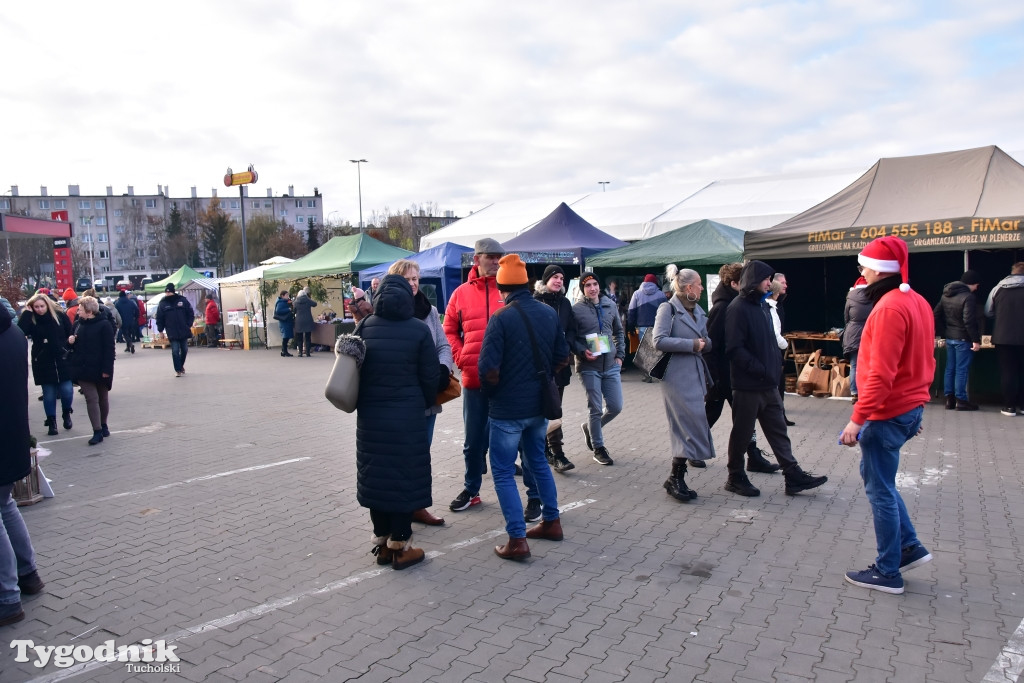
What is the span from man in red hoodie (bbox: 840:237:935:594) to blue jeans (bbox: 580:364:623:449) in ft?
10.5

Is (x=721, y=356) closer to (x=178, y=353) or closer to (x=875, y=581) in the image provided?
(x=875, y=581)

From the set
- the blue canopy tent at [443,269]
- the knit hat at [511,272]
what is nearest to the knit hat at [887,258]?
the knit hat at [511,272]

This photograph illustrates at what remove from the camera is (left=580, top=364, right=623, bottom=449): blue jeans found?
23.4 ft

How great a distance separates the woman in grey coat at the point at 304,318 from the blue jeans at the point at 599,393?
45.8 feet

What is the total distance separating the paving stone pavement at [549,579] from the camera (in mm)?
3463

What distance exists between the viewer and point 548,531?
502 cm

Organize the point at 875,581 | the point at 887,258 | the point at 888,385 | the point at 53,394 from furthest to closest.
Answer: the point at 53,394, the point at 875,581, the point at 887,258, the point at 888,385

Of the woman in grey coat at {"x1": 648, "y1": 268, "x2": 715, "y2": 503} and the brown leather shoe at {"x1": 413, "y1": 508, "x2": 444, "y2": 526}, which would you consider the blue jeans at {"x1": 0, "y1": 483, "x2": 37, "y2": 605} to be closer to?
the brown leather shoe at {"x1": 413, "y1": 508, "x2": 444, "y2": 526}

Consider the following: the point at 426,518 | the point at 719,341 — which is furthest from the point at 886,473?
the point at 426,518

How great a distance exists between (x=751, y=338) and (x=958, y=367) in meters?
5.48

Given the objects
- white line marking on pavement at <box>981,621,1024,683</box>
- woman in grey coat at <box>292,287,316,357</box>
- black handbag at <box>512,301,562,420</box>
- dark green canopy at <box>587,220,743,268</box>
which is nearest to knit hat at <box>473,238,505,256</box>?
black handbag at <box>512,301,562,420</box>

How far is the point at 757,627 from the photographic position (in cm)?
374

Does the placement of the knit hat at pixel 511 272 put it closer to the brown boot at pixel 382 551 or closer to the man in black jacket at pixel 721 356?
the brown boot at pixel 382 551

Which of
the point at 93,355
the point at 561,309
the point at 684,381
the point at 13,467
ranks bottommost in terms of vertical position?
the point at 13,467
